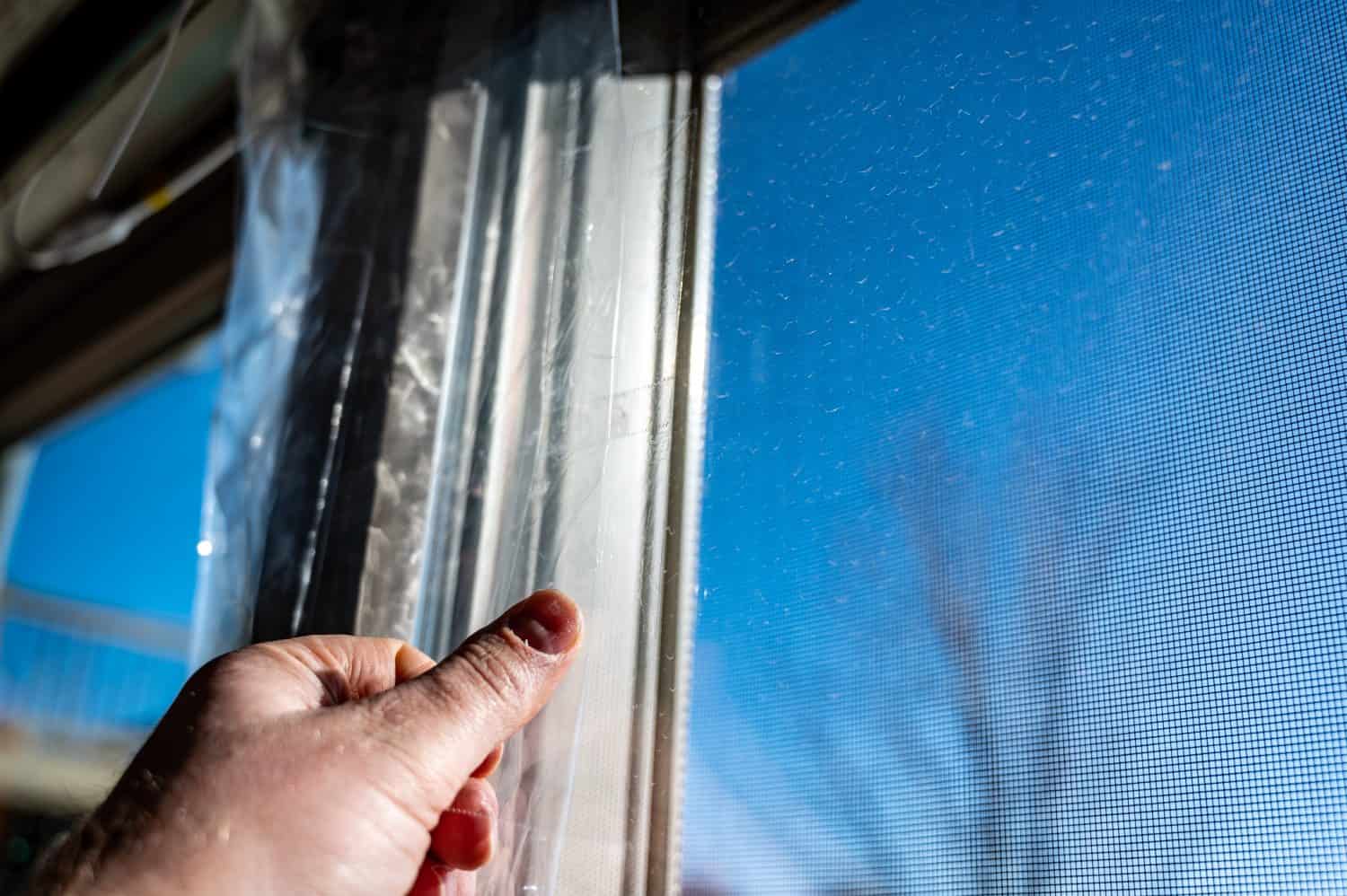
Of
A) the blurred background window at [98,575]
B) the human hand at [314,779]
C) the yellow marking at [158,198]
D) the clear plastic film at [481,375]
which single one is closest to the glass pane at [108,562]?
the blurred background window at [98,575]

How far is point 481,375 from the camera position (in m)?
0.87

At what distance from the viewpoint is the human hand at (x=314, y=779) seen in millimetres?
493

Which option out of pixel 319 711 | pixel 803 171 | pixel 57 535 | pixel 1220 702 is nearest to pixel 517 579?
pixel 319 711

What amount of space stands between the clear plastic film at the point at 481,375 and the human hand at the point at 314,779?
86 millimetres

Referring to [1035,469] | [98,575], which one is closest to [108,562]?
[98,575]

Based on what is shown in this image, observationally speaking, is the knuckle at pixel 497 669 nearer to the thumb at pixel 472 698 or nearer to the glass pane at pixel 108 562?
the thumb at pixel 472 698

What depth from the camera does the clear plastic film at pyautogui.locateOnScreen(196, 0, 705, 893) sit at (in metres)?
0.67

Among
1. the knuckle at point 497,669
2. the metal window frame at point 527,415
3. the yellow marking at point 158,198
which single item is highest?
the yellow marking at point 158,198

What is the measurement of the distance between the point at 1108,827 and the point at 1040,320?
0.82 feet

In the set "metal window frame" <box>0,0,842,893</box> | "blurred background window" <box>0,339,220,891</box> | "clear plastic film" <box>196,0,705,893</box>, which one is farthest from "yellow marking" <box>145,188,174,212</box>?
"metal window frame" <box>0,0,842,893</box>

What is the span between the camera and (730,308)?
28.3 inches

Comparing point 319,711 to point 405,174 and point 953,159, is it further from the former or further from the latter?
point 405,174

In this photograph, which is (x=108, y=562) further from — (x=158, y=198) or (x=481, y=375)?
(x=481, y=375)

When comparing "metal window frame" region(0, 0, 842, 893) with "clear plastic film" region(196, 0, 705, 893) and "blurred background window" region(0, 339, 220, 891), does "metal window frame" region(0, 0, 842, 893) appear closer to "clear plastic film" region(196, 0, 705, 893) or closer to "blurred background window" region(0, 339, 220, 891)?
"clear plastic film" region(196, 0, 705, 893)
